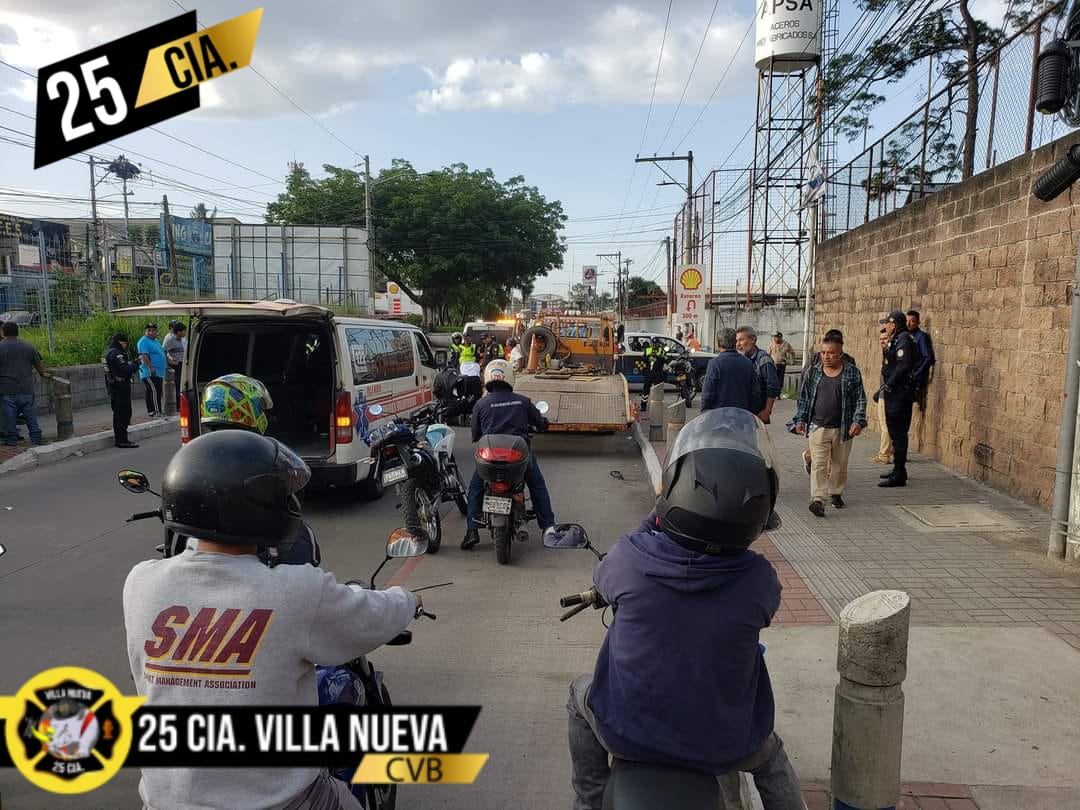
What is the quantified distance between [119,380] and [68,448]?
1.15 m

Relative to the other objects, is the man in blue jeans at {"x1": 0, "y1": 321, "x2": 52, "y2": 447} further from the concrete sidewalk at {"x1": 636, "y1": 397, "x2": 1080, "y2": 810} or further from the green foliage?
the concrete sidewalk at {"x1": 636, "y1": 397, "x2": 1080, "y2": 810}

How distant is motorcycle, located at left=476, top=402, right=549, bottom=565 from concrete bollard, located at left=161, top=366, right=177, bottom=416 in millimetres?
10168

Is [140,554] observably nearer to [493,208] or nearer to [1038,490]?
[1038,490]

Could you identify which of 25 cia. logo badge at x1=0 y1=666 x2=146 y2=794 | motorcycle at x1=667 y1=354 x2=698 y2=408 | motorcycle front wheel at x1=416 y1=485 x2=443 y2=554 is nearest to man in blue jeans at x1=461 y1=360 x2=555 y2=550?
motorcycle front wheel at x1=416 y1=485 x2=443 y2=554

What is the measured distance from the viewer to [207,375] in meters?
8.02

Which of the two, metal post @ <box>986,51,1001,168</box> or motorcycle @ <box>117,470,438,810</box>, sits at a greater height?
metal post @ <box>986,51,1001,168</box>

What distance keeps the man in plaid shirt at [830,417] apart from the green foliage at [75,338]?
1415 centimetres

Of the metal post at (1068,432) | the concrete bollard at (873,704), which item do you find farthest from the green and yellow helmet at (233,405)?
the metal post at (1068,432)

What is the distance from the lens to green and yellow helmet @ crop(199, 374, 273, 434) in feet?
13.1

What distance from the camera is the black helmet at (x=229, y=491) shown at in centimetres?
180

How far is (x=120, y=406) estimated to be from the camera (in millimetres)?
10938

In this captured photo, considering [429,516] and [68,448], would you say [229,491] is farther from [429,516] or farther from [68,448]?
[68,448]

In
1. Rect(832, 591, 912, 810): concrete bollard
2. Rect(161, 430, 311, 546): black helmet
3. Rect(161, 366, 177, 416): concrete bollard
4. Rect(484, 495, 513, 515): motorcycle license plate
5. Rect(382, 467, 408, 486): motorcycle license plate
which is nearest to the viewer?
Rect(161, 430, 311, 546): black helmet

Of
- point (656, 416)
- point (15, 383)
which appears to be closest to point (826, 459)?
point (656, 416)
